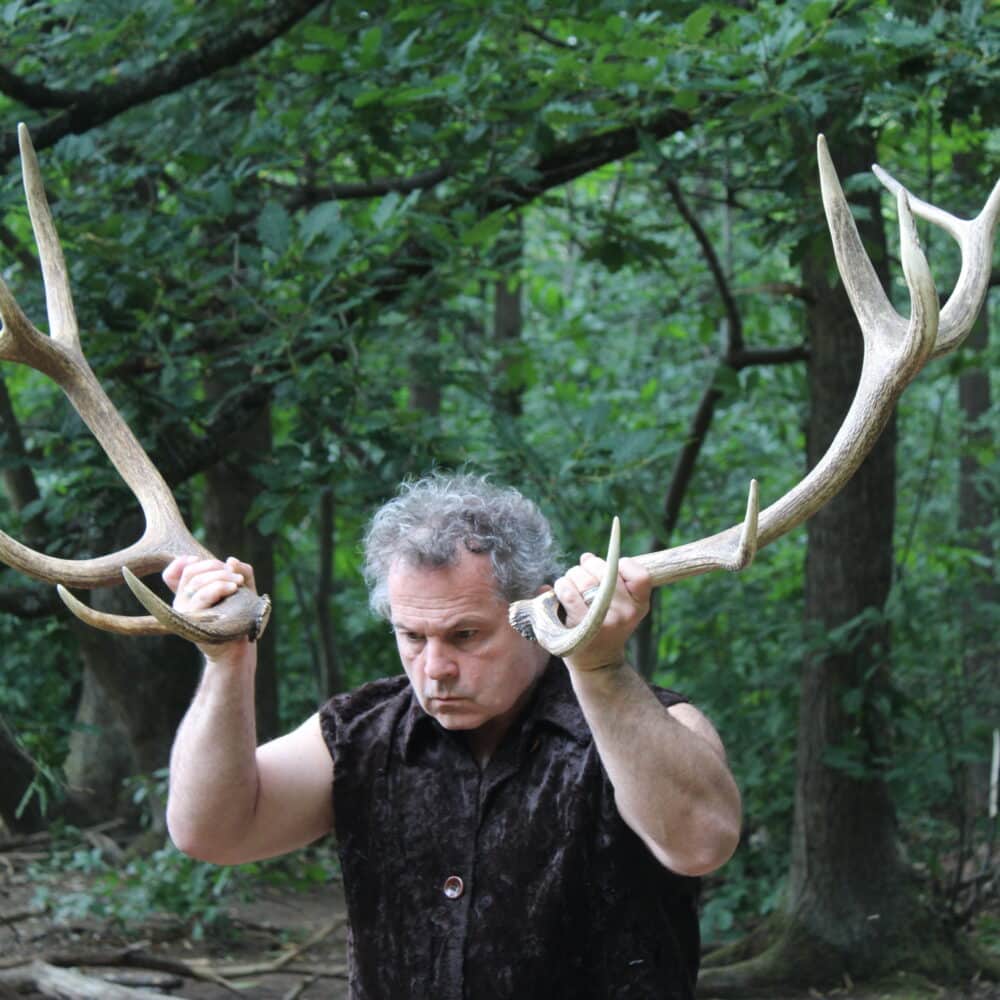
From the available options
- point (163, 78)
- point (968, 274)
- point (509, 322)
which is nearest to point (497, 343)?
point (509, 322)

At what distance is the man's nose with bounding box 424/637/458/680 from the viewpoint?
2.46m

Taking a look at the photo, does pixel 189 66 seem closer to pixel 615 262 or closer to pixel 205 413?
pixel 205 413

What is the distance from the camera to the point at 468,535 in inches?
101

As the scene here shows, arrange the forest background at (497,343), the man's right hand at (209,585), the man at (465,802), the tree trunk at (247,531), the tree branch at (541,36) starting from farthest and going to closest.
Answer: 1. the tree trunk at (247,531)
2. the tree branch at (541,36)
3. the forest background at (497,343)
4. the man at (465,802)
5. the man's right hand at (209,585)

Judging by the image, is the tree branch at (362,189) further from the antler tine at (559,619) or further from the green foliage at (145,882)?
the antler tine at (559,619)

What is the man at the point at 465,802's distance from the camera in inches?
95.7

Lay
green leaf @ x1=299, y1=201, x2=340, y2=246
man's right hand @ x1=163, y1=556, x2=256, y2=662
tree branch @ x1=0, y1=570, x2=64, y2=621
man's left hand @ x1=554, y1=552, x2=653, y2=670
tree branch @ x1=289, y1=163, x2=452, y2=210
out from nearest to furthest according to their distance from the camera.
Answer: man's left hand @ x1=554, y1=552, x2=653, y2=670
man's right hand @ x1=163, y1=556, x2=256, y2=662
green leaf @ x1=299, y1=201, x2=340, y2=246
tree branch @ x1=0, y1=570, x2=64, y2=621
tree branch @ x1=289, y1=163, x2=452, y2=210

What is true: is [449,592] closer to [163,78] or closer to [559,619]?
[559,619]

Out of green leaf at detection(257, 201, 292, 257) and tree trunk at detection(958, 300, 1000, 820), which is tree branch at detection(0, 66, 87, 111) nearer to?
green leaf at detection(257, 201, 292, 257)

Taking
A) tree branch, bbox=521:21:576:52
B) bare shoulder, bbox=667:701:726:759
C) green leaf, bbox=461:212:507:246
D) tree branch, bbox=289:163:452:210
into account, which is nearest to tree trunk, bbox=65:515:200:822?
tree branch, bbox=289:163:452:210

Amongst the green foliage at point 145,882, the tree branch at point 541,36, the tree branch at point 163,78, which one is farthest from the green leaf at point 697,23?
the green foliage at point 145,882

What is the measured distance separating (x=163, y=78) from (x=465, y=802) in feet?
9.62

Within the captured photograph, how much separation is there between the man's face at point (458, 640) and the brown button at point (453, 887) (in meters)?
0.25

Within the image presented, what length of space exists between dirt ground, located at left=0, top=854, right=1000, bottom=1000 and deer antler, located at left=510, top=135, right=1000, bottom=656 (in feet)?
8.96
